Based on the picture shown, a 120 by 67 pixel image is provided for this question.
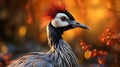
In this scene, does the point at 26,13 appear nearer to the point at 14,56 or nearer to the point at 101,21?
the point at 14,56

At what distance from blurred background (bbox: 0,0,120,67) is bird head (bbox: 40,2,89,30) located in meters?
1.51

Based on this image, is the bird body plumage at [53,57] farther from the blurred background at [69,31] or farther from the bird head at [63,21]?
the blurred background at [69,31]

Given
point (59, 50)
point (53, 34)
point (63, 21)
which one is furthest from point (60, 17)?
point (59, 50)

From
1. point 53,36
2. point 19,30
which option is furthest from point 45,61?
point 19,30

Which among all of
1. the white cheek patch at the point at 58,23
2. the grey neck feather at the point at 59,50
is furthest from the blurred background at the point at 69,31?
the white cheek patch at the point at 58,23

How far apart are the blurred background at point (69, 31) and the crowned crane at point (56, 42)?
4.72 ft

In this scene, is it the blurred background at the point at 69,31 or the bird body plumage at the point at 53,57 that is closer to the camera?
the bird body plumage at the point at 53,57

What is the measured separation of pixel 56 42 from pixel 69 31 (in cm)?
287

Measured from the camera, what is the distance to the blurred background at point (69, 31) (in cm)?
729

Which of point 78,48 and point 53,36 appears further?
point 78,48

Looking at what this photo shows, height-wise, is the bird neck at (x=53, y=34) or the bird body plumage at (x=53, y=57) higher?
the bird neck at (x=53, y=34)

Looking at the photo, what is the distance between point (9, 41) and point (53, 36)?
3.71 m

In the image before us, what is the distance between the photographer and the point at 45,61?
5.01 metres

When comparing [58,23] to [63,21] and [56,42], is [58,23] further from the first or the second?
[56,42]
